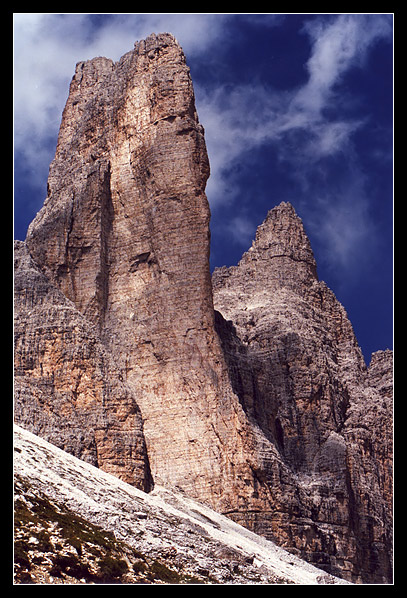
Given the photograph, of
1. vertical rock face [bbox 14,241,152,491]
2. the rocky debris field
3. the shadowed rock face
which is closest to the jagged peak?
the shadowed rock face

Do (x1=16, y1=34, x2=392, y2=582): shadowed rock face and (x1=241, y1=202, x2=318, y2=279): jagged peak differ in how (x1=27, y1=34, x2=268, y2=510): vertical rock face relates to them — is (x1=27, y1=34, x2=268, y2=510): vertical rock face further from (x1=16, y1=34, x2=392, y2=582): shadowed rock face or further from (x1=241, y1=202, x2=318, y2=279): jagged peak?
(x1=241, y1=202, x2=318, y2=279): jagged peak

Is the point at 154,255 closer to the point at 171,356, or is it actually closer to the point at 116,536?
the point at 171,356

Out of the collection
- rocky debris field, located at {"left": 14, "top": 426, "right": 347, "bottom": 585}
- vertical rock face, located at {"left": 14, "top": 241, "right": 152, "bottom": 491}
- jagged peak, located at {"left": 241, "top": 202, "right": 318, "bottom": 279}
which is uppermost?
jagged peak, located at {"left": 241, "top": 202, "right": 318, "bottom": 279}

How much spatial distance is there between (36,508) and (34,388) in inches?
967

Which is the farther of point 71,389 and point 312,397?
point 312,397

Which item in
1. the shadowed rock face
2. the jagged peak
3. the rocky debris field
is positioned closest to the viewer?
the rocky debris field

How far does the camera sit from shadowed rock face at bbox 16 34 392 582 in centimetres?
7831

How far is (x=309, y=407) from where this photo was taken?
93.8m

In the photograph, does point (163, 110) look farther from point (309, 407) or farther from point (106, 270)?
point (309, 407)

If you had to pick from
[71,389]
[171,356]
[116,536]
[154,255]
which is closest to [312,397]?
[171,356]

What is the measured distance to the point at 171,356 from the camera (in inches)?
3238

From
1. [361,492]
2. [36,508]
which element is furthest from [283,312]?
[36,508]
